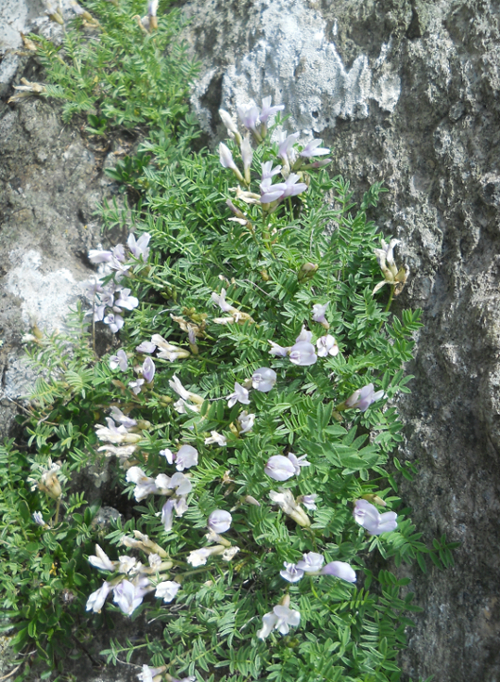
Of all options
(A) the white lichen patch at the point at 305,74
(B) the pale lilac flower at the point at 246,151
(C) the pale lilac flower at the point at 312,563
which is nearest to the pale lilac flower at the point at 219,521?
(C) the pale lilac flower at the point at 312,563

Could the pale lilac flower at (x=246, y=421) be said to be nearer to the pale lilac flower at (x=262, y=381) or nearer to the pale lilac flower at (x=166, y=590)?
the pale lilac flower at (x=262, y=381)

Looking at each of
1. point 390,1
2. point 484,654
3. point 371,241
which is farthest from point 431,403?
point 390,1

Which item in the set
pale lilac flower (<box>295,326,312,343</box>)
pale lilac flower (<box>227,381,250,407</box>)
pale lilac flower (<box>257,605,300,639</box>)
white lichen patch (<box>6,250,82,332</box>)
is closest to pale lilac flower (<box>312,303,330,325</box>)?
pale lilac flower (<box>295,326,312,343</box>)

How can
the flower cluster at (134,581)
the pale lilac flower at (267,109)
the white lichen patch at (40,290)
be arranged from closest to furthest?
the flower cluster at (134,581), the pale lilac flower at (267,109), the white lichen patch at (40,290)

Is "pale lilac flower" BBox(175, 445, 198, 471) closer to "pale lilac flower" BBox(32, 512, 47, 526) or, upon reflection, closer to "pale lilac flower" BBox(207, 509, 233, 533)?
"pale lilac flower" BBox(207, 509, 233, 533)

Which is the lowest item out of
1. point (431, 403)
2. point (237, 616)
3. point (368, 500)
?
point (237, 616)

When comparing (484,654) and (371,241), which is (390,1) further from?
(484,654)

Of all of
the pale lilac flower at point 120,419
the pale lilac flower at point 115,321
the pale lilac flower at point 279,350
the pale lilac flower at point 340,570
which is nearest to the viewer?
the pale lilac flower at point 340,570
